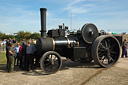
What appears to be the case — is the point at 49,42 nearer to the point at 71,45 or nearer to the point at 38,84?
the point at 71,45

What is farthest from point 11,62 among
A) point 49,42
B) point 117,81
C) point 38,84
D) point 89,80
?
point 117,81

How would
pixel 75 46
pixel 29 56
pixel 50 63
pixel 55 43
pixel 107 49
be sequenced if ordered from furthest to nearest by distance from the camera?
pixel 107 49 → pixel 75 46 → pixel 29 56 → pixel 55 43 → pixel 50 63

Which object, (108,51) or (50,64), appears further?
(108,51)

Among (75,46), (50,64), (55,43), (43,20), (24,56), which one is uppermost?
(43,20)

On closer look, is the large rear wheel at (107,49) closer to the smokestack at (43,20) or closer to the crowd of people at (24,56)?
the smokestack at (43,20)

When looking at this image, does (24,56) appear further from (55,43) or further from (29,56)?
(55,43)

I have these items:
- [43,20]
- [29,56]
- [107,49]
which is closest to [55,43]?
[43,20]

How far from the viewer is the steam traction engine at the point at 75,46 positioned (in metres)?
5.90

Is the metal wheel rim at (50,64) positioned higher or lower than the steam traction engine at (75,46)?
lower

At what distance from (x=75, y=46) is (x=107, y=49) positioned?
1.41 meters

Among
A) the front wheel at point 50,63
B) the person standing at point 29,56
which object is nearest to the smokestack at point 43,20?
the person standing at point 29,56

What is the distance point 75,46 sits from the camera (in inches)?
256

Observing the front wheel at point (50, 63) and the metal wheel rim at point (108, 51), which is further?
the metal wheel rim at point (108, 51)

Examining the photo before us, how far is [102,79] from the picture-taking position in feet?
16.1
